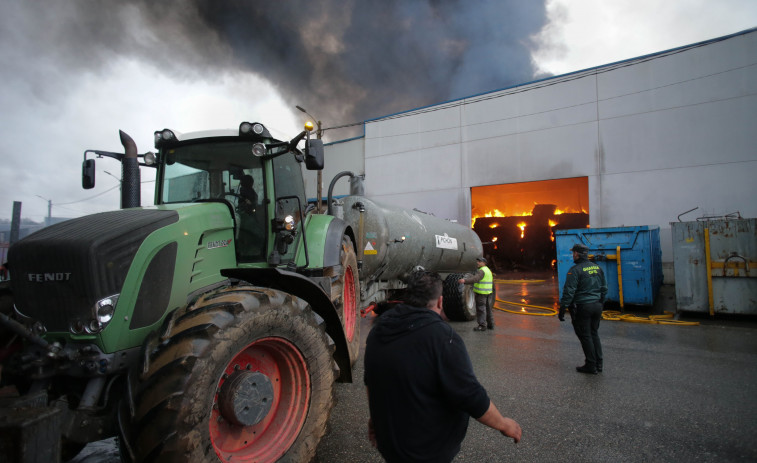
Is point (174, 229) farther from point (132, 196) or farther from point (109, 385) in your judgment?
point (132, 196)

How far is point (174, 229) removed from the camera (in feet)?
9.78

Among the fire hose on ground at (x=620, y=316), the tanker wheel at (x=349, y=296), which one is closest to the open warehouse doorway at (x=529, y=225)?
the fire hose on ground at (x=620, y=316)

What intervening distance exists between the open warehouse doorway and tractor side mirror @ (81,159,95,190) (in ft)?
67.5

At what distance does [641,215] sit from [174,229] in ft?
57.2

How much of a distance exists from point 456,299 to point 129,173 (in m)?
7.10

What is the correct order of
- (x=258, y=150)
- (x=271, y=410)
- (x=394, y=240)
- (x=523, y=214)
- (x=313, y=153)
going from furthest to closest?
(x=523, y=214)
(x=394, y=240)
(x=313, y=153)
(x=258, y=150)
(x=271, y=410)

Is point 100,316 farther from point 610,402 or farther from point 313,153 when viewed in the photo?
point 610,402

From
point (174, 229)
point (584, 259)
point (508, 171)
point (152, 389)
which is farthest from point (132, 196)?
point (508, 171)

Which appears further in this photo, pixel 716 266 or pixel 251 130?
pixel 716 266

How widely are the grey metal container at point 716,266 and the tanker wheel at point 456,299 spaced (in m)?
4.93

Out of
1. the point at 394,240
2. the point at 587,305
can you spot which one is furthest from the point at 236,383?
the point at 394,240

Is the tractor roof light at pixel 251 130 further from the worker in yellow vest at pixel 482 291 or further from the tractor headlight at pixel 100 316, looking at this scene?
the worker in yellow vest at pixel 482 291

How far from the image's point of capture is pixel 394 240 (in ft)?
24.7

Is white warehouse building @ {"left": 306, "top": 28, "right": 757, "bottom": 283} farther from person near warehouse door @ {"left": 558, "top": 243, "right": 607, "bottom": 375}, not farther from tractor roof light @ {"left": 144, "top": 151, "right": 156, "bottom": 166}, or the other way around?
tractor roof light @ {"left": 144, "top": 151, "right": 156, "bottom": 166}
